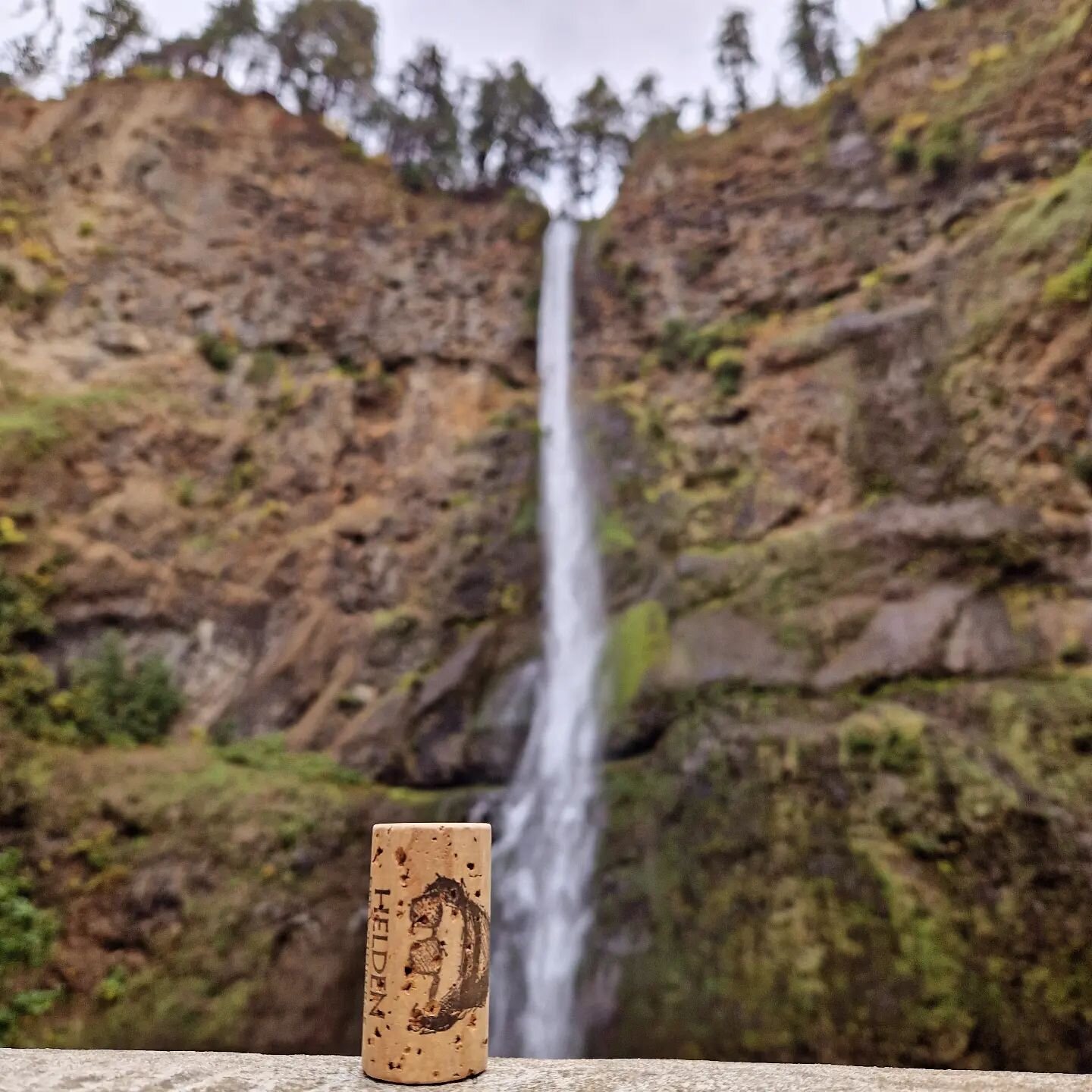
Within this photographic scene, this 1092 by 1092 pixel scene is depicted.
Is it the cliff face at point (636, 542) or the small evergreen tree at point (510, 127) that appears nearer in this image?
the cliff face at point (636, 542)

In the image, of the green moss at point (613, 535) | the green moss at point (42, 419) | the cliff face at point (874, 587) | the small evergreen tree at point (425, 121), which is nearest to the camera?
the cliff face at point (874, 587)

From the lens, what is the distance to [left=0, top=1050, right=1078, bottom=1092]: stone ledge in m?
3.25

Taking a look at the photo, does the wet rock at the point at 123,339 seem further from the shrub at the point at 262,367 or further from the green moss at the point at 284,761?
the green moss at the point at 284,761

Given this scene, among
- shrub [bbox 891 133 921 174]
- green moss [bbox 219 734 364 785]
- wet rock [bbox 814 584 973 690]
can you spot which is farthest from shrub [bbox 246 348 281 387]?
shrub [bbox 891 133 921 174]

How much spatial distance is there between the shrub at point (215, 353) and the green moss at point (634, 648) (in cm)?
952

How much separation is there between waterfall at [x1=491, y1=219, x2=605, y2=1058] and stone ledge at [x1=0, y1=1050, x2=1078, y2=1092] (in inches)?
257

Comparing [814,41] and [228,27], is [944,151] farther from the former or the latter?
[228,27]

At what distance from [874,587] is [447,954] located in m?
9.33

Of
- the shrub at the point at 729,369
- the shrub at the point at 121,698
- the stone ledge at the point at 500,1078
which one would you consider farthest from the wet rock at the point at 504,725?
the stone ledge at the point at 500,1078

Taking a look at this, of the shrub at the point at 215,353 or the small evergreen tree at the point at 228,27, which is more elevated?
the small evergreen tree at the point at 228,27

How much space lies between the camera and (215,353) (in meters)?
15.8

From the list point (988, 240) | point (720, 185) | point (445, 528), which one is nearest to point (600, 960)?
point (445, 528)

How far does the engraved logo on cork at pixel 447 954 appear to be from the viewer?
138 inches

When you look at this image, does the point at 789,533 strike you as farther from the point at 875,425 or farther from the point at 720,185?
the point at 720,185
